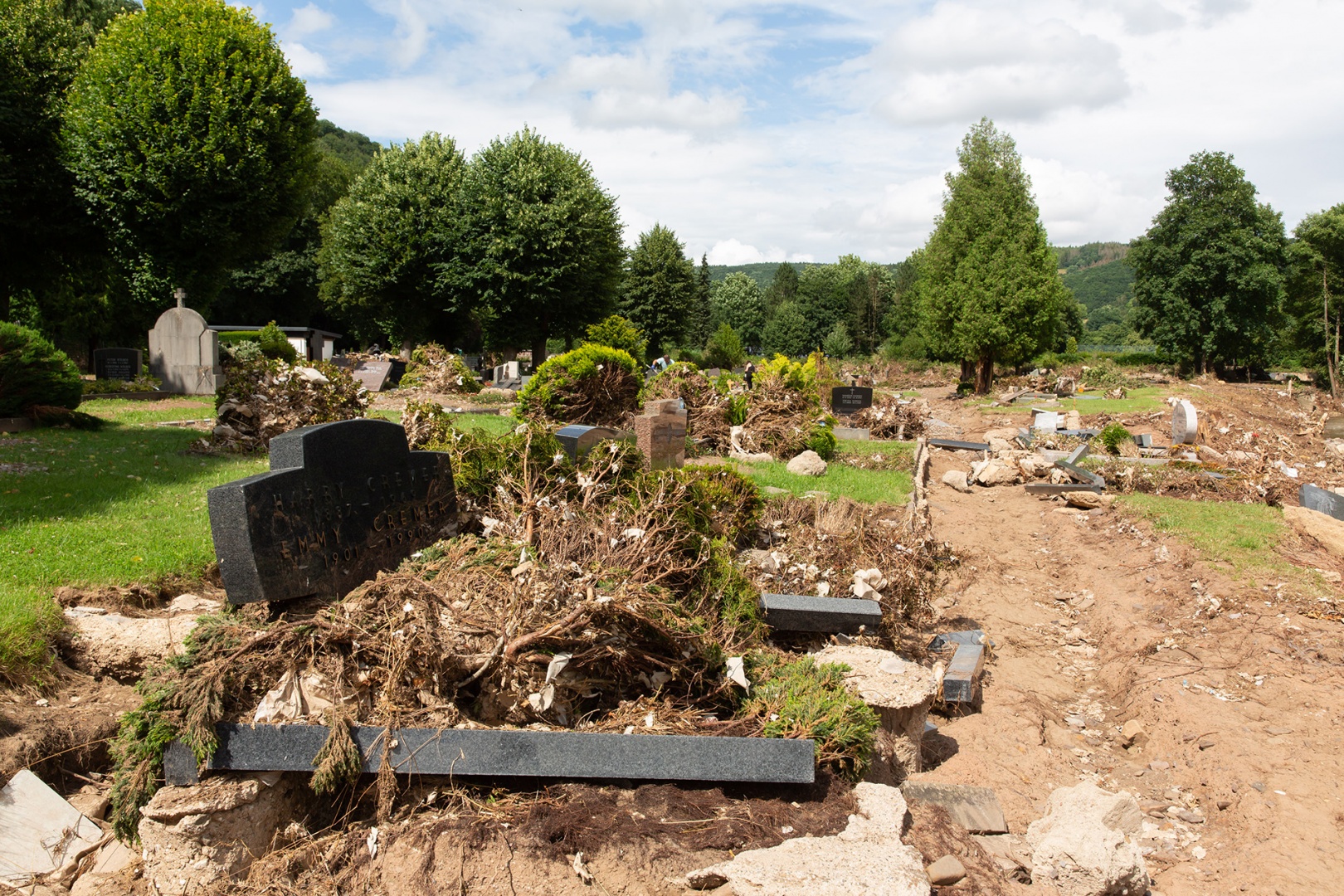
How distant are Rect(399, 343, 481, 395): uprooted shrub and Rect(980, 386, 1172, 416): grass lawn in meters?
17.4

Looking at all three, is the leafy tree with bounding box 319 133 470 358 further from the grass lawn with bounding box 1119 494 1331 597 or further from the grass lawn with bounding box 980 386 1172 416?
the grass lawn with bounding box 1119 494 1331 597

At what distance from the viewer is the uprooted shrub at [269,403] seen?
35.4ft

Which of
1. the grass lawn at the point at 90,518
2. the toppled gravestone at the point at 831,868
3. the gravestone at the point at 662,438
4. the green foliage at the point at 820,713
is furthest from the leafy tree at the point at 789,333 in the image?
the toppled gravestone at the point at 831,868

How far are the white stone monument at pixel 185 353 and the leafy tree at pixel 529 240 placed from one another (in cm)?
1091

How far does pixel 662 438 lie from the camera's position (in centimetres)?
1142

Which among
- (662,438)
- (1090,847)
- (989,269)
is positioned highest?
(989,269)

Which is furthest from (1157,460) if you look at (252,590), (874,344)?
(874,344)

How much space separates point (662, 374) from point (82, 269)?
20158 millimetres

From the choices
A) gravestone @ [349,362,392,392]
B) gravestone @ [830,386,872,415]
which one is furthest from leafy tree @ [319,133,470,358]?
gravestone @ [830,386,872,415]

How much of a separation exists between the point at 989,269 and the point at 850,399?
56.1 feet

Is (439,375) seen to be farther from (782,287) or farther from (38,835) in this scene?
(782,287)

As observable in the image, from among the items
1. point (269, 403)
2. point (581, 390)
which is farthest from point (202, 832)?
point (581, 390)

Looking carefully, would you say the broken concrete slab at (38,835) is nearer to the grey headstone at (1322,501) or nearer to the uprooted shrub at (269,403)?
A: the uprooted shrub at (269,403)

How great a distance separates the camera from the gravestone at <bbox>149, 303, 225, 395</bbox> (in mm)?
20203
